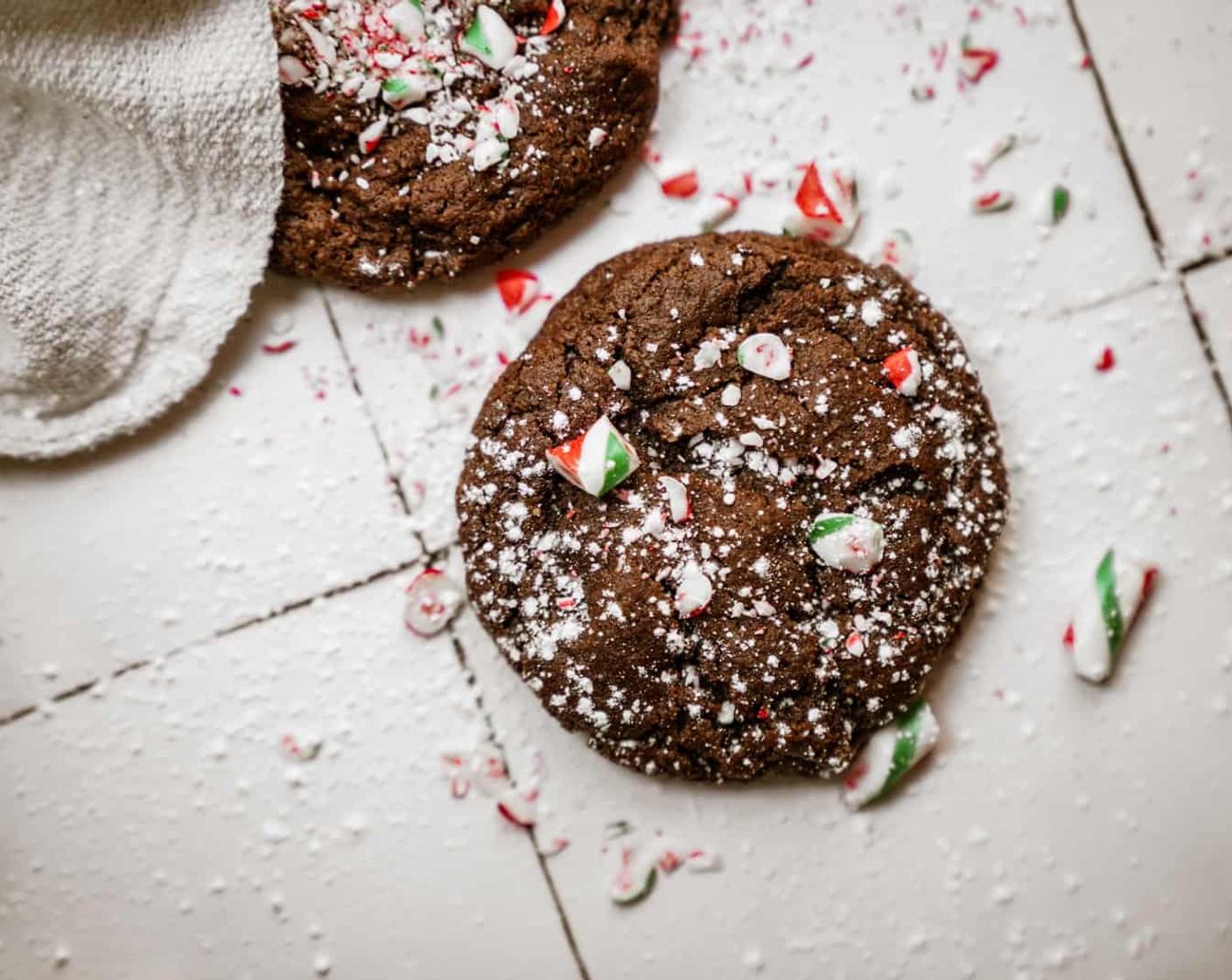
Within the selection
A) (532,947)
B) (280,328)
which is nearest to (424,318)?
(280,328)

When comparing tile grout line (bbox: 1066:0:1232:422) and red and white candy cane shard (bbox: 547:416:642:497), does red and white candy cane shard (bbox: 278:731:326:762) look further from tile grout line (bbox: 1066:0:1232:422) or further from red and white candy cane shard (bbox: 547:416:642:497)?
tile grout line (bbox: 1066:0:1232:422)

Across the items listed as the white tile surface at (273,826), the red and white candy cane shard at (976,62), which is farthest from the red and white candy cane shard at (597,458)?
the red and white candy cane shard at (976,62)

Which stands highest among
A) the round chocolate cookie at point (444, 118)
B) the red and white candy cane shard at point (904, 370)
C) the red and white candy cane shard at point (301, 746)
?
the round chocolate cookie at point (444, 118)

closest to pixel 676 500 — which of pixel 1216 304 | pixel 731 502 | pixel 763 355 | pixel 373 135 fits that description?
pixel 731 502

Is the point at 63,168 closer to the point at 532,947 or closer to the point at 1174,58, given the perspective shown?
the point at 532,947

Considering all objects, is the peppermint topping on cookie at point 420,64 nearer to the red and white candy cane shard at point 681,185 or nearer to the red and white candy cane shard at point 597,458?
the red and white candy cane shard at point 681,185

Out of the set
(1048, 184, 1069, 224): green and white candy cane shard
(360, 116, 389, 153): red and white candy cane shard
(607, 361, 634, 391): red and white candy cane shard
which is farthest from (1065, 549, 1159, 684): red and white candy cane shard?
(360, 116, 389, 153): red and white candy cane shard

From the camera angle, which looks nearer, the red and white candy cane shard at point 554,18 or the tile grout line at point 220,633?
the red and white candy cane shard at point 554,18
